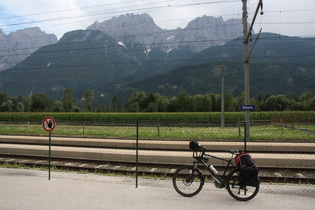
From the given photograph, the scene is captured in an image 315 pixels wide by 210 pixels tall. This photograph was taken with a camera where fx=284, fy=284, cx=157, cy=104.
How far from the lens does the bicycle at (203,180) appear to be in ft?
20.5

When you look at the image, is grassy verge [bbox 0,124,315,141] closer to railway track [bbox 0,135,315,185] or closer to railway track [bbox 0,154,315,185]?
railway track [bbox 0,135,315,185]

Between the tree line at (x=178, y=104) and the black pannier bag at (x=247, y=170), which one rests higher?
the tree line at (x=178, y=104)

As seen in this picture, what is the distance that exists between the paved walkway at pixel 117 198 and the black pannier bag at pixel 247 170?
18.6 inches

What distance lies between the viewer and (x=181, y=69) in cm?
18812

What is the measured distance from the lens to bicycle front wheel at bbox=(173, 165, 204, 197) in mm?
6508

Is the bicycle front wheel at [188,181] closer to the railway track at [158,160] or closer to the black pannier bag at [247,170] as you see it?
the black pannier bag at [247,170]

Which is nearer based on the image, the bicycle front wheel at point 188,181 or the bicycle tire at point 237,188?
the bicycle tire at point 237,188

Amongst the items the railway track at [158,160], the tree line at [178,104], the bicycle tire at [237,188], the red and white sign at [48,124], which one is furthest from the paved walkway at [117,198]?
the tree line at [178,104]

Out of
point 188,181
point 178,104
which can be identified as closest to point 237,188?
point 188,181

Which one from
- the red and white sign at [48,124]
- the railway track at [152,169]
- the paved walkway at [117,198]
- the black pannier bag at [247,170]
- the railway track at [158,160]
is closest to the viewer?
the paved walkway at [117,198]

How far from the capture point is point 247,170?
603 centimetres

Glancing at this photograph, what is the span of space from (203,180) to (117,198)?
200 centimetres

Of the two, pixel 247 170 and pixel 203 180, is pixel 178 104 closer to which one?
pixel 203 180

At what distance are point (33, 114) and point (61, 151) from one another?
53.3 m
